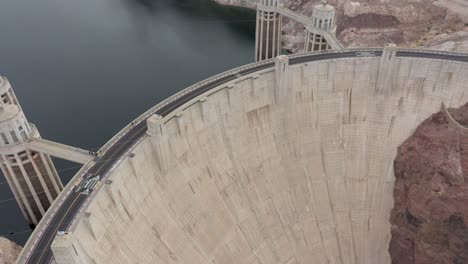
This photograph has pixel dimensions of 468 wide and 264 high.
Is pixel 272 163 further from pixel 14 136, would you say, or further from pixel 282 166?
pixel 14 136

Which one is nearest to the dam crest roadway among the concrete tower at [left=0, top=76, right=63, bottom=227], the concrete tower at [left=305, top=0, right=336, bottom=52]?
the concrete tower at [left=0, top=76, right=63, bottom=227]

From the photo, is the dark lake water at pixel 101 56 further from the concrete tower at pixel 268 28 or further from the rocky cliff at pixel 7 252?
the rocky cliff at pixel 7 252

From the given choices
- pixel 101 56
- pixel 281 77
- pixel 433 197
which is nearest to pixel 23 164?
pixel 281 77

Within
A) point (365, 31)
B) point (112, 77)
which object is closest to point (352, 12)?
point (365, 31)

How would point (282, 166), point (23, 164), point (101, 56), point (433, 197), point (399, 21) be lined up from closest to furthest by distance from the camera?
point (23, 164) < point (433, 197) < point (282, 166) < point (399, 21) < point (101, 56)

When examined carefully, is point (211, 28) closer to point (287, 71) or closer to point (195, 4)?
point (195, 4)

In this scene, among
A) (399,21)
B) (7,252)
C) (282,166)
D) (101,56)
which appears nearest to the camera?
(7,252)

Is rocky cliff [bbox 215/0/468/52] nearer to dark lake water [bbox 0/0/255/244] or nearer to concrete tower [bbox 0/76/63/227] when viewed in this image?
dark lake water [bbox 0/0/255/244]
